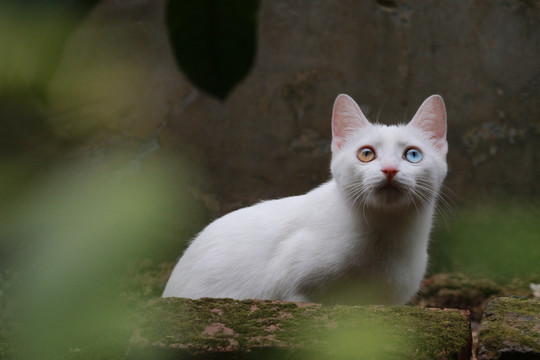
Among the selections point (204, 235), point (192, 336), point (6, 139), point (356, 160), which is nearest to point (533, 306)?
point (356, 160)

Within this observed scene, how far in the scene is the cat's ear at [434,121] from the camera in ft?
9.38

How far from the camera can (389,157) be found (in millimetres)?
2584

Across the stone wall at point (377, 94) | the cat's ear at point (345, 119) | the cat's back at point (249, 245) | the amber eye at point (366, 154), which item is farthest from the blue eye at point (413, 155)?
the stone wall at point (377, 94)

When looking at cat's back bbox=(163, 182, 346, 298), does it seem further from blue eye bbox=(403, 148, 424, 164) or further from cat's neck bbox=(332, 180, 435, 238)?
blue eye bbox=(403, 148, 424, 164)

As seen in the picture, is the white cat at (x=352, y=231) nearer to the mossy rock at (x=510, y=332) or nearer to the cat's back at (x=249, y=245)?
the cat's back at (x=249, y=245)

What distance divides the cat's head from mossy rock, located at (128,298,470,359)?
22.4 inches

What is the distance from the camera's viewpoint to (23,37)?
0.37 metres

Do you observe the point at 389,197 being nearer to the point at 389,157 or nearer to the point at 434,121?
the point at 389,157

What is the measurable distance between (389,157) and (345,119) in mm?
377

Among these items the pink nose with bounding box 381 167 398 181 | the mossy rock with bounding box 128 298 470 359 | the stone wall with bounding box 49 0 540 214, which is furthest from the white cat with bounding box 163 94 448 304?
the stone wall with bounding box 49 0 540 214

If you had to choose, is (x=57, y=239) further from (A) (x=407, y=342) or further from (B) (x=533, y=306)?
(B) (x=533, y=306)

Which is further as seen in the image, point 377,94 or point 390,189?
point 377,94

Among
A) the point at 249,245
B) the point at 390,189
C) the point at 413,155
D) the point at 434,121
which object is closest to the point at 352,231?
the point at 390,189

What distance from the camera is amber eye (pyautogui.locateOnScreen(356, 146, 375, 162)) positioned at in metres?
2.65
